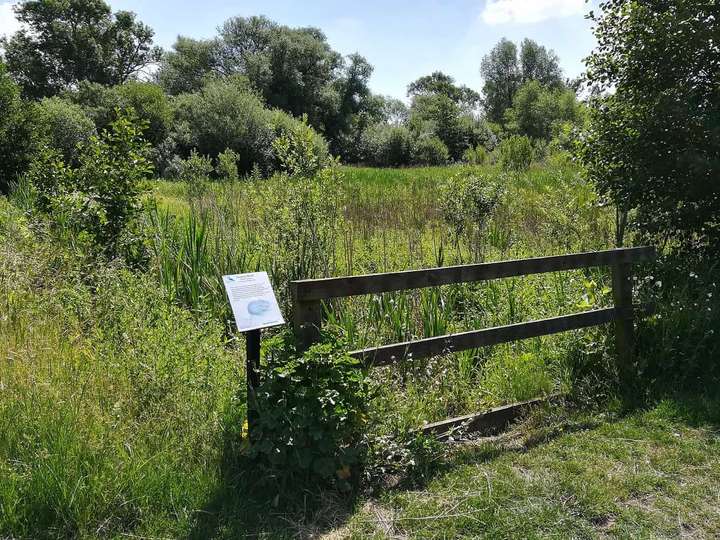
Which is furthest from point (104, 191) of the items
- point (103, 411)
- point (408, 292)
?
point (103, 411)

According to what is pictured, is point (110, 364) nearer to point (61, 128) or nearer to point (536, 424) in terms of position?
point (536, 424)

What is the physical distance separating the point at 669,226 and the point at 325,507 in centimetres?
549

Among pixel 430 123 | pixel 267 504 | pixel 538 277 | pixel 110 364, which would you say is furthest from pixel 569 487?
pixel 430 123

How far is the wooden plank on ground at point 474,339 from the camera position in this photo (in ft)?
12.4

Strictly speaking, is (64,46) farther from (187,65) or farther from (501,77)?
(501,77)

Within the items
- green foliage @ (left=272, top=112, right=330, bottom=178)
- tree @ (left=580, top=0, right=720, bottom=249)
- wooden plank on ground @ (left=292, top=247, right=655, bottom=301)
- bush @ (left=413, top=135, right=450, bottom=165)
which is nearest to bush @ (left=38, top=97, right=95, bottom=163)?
green foliage @ (left=272, top=112, right=330, bottom=178)

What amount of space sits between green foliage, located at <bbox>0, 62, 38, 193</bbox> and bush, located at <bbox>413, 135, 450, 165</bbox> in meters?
37.7

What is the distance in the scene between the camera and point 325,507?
10.4 feet

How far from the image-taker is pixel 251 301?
3.27 meters

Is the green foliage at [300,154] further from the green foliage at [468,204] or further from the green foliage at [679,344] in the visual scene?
the green foliage at [679,344]

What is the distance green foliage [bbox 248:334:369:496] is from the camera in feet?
10.5

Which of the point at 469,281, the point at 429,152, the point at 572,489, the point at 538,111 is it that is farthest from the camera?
the point at 538,111

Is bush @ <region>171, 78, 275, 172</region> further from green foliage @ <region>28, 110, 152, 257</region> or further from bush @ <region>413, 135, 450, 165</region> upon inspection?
green foliage @ <region>28, 110, 152, 257</region>

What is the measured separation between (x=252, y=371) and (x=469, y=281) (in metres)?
1.86
